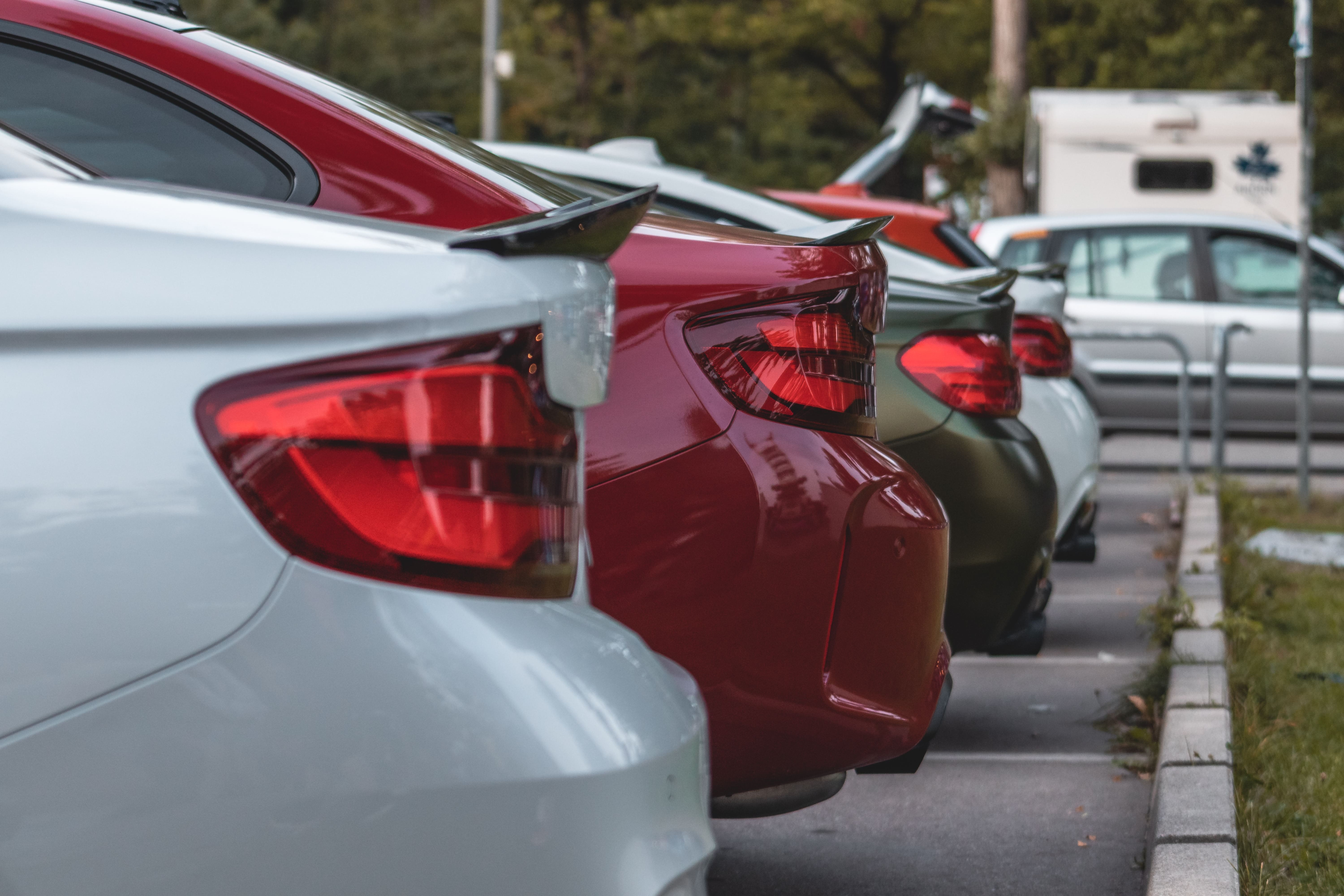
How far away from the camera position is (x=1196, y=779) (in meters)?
3.73

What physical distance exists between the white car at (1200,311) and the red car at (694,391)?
8.80 meters

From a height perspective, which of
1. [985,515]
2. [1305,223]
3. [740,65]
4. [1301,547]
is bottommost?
[1301,547]

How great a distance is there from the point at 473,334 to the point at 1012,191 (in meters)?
20.5

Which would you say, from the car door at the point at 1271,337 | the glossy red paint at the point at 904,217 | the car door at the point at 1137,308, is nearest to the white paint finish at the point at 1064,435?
the glossy red paint at the point at 904,217

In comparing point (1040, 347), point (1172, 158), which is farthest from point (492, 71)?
point (1040, 347)

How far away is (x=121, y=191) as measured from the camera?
1702 millimetres

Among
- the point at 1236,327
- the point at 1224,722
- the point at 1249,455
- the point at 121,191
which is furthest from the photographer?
the point at 1249,455

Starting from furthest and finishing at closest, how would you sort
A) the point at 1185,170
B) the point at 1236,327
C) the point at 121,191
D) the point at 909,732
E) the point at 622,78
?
the point at 622,78 → the point at 1185,170 → the point at 1236,327 → the point at 909,732 → the point at 121,191

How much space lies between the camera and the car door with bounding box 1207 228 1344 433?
1127cm

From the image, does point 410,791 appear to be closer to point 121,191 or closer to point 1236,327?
point 121,191

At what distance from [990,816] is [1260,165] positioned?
40.3ft

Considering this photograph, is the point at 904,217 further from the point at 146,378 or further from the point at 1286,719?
the point at 146,378

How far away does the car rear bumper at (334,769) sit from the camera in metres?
1.45

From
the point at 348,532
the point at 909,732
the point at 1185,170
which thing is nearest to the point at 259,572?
the point at 348,532
